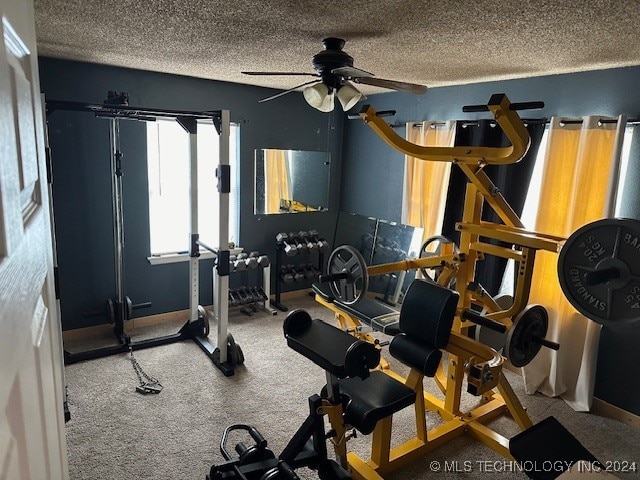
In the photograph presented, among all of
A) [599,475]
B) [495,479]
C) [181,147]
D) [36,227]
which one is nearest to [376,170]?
[181,147]

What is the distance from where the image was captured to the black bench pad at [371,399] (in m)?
1.76

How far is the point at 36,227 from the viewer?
0.53 m

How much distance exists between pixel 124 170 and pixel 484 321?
2834 millimetres

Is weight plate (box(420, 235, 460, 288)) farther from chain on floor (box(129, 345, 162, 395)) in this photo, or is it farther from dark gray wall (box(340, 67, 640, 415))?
chain on floor (box(129, 345, 162, 395))

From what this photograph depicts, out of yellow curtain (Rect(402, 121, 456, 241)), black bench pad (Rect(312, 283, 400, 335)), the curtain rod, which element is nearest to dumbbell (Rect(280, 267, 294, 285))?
black bench pad (Rect(312, 283, 400, 335))

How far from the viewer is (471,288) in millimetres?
2473

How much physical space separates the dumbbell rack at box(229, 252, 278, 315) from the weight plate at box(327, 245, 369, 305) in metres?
1.65

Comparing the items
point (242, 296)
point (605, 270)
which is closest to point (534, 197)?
point (605, 270)

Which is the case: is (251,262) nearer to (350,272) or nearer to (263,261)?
(263,261)

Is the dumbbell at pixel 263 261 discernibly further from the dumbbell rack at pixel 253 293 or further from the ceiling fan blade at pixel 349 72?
the ceiling fan blade at pixel 349 72

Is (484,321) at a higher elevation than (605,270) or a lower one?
lower

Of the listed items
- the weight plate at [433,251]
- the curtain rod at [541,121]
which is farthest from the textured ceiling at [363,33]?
the weight plate at [433,251]

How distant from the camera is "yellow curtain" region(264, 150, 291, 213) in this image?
4.15 m

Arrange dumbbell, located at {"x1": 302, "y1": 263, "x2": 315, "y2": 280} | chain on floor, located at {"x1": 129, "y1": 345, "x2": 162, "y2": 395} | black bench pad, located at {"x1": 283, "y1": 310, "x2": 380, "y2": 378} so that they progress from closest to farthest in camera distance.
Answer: black bench pad, located at {"x1": 283, "y1": 310, "x2": 380, "y2": 378}
chain on floor, located at {"x1": 129, "y1": 345, "x2": 162, "y2": 395}
dumbbell, located at {"x1": 302, "y1": 263, "x2": 315, "y2": 280}
